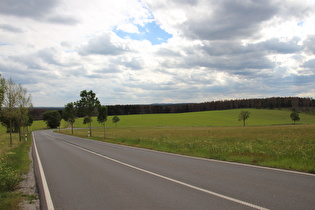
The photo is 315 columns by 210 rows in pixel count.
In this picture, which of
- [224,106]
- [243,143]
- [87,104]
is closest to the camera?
[243,143]

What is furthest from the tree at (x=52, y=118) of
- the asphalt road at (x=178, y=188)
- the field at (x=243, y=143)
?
the asphalt road at (x=178, y=188)

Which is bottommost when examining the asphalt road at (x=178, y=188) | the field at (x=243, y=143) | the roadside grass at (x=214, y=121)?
the roadside grass at (x=214, y=121)

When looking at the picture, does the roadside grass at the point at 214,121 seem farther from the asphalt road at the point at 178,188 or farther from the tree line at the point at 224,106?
the asphalt road at the point at 178,188

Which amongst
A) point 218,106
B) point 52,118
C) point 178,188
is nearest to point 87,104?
point 178,188

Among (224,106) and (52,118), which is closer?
(52,118)

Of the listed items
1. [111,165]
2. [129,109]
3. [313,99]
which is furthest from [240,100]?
[111,165]

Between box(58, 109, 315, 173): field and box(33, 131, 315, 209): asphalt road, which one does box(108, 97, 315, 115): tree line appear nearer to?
box(58, 109, 315, 173): field

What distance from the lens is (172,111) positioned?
6555 inches

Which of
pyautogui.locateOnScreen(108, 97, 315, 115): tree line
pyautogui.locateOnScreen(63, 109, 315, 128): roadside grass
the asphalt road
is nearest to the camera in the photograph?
the asphalt road

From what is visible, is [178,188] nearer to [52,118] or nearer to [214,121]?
[214,121]

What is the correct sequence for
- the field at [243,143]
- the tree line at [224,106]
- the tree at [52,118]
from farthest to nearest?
the tree line at [224,106] → the tree at [52,118] → the field at [243,143]

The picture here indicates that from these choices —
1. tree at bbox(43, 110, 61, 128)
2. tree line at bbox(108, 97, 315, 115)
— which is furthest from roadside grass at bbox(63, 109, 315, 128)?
tree line at bbox(108, 97, 315, 115)

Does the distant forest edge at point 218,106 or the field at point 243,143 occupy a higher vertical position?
the distant forest edge at point 218,106

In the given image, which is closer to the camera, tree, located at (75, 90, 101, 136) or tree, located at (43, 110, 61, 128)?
tree, located at (75, 90, 101, 136)
